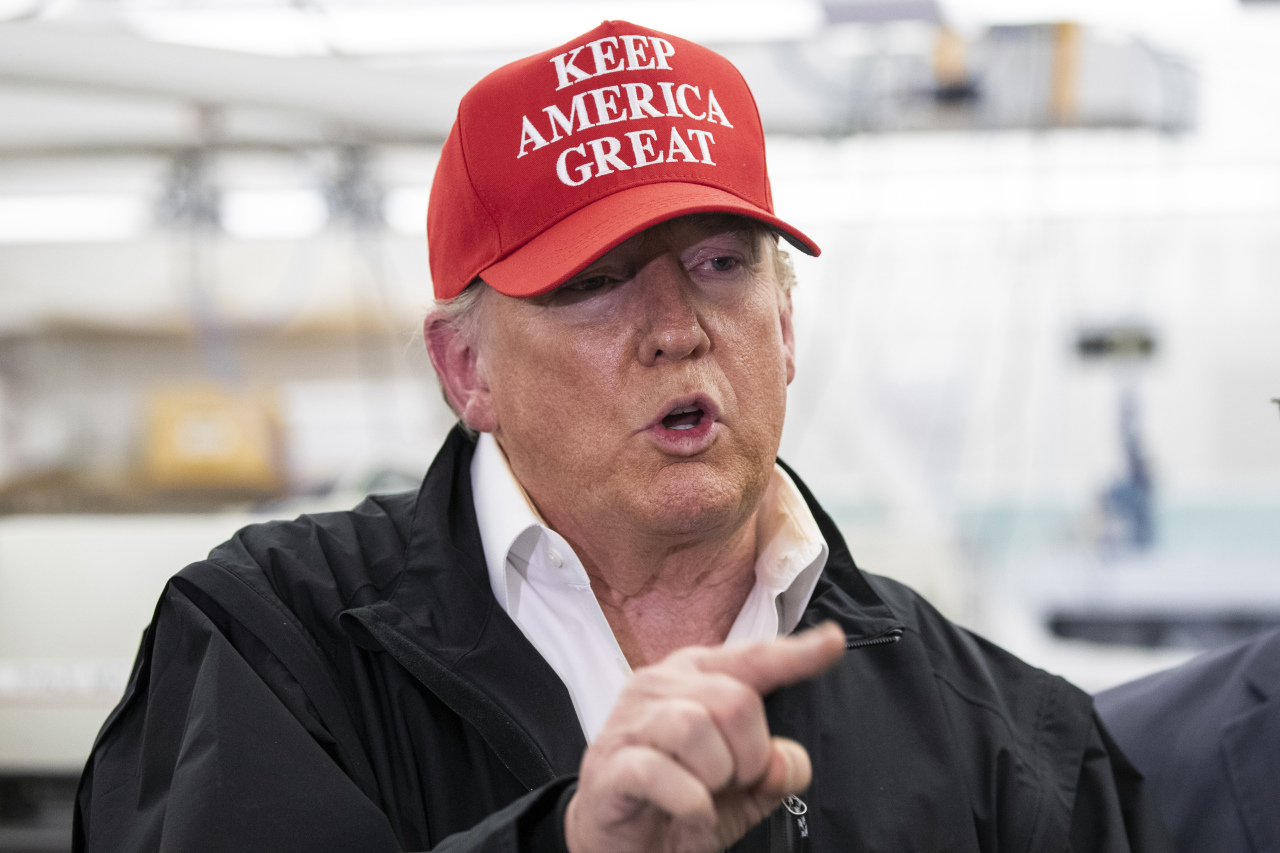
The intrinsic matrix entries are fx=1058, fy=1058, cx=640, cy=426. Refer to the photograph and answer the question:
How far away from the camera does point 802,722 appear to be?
0.97 m

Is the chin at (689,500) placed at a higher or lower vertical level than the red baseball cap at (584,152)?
lower

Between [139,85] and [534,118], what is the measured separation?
2.33m

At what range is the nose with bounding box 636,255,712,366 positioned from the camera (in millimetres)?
937

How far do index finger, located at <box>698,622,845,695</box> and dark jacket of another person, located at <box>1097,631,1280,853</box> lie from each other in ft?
2.59

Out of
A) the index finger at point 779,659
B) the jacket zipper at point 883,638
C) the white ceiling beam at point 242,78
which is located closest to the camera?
the index finger at point 779,659

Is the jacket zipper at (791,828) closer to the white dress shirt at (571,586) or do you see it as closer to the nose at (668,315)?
the white dress shirt at (571,586)

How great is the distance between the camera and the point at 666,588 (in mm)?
1063

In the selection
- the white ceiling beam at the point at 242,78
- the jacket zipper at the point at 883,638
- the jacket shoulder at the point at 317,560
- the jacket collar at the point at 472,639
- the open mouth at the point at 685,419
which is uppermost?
the white ceiling beam at the point at 242,78

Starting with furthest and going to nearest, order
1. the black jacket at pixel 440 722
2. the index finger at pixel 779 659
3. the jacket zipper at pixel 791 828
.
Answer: the jacket zipper at pixel 791 828 → the black jacket at pixel 440 722 → the index finger at pixel 779 659

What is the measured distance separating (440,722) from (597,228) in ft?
1.46

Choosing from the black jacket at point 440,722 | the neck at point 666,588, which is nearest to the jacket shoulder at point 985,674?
the black jacket at point 440,722

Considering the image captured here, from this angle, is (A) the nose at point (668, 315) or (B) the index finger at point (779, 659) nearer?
(B) the index finger at point (779, 659)

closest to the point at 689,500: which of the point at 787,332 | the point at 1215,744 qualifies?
the point at 787,332

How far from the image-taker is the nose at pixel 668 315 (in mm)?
937
